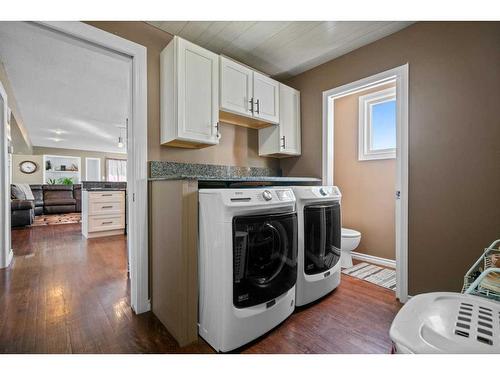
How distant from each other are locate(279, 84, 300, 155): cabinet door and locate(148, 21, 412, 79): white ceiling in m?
0.32

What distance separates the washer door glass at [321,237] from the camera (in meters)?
1.82

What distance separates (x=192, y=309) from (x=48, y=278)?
1921 millimetres

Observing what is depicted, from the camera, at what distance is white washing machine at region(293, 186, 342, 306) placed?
70.3 inches

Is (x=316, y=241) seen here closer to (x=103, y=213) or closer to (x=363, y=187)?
(x=363, y=187)

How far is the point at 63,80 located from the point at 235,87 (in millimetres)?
Answer: 2625

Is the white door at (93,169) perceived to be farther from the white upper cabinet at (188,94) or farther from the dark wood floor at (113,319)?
the white upper cabinet at (188,94)

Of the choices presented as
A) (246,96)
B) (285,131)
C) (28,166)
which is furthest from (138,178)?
(28,166)

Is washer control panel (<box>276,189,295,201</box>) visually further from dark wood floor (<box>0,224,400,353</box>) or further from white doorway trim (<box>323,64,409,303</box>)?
white doorway trim (<box>323,64,409,303</box>)

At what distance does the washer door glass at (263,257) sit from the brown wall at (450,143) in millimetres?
1081

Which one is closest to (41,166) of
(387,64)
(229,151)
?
(229,151)

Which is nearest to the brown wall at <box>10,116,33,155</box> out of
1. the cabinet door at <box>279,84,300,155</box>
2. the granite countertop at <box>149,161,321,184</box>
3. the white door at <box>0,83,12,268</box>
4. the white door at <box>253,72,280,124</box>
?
the white door at <box>0,83,12,268</box>

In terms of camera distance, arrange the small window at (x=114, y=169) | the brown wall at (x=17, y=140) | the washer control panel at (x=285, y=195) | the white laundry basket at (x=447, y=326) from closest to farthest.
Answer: the white laundry basket at (x=447, y=326)
the washer control panel at (x=285, y=195)
the brown wall at (x=17, y=140)
the small window at (x=114, y=169)

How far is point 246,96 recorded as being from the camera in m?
2.24

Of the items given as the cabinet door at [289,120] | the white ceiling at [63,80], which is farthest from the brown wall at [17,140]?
the cabinet door at [289,120]
